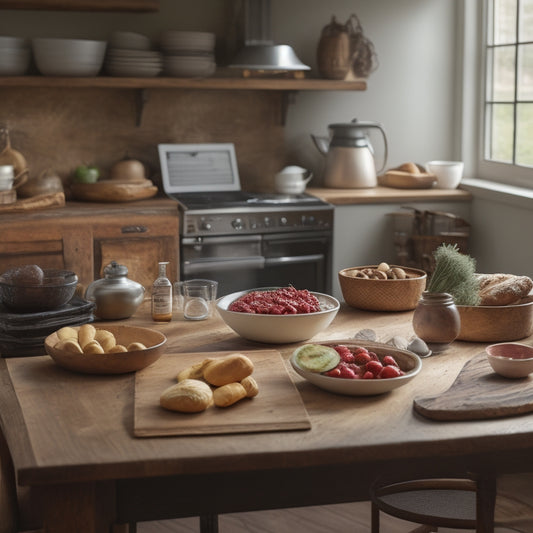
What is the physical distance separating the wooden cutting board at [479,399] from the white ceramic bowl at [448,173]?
3021 millimetres

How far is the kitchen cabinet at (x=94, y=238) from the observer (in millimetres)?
3900

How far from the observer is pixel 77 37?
4.47m

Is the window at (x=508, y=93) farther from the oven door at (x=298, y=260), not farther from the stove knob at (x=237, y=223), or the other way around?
the stove knob at (x=237, y=223)

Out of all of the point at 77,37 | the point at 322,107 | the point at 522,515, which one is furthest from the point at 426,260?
the point at 522,515

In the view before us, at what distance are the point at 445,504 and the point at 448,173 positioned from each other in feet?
9.59

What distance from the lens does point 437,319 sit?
196cm

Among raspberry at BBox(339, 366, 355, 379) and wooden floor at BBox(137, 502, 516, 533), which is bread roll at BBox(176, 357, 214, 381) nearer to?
raspberry at BBox(339, 366, 355, 379)

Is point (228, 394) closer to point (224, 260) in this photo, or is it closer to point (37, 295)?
point (37, 295)

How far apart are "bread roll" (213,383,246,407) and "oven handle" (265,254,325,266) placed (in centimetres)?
262

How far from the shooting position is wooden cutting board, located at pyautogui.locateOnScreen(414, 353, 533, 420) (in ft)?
5.16

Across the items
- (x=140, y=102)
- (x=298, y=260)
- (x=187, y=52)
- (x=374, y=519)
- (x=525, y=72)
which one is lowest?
(x=374, y=519)

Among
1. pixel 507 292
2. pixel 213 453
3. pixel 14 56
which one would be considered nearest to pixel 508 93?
pixel 14 56

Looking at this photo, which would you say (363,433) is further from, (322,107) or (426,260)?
(322,107)

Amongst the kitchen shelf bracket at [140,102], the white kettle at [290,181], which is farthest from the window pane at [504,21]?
the kitchen shelf bracket at [140,102]
